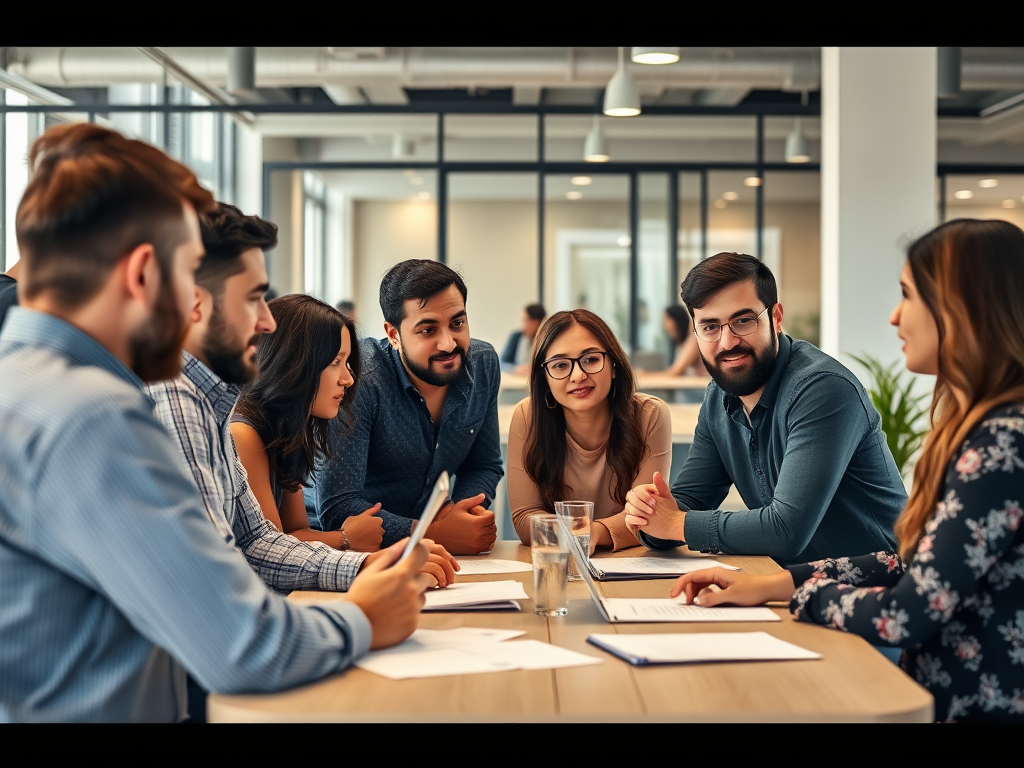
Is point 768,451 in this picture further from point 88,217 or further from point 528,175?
point 528,175

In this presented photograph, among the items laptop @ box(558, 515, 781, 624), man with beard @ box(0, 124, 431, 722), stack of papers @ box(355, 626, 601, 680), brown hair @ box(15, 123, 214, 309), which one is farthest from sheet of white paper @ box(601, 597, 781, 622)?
brown hair @ box(15, 123, 214, 309)

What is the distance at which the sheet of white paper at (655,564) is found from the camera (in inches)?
79.4

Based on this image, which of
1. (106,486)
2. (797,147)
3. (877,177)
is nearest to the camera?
(106,486)

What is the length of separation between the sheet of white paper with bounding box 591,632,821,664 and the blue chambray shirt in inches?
19.6

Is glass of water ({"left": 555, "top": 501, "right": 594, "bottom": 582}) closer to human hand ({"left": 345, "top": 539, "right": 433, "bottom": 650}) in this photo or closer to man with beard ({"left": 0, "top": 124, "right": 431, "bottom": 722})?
human hand ({"left": 345, "top": 539, "right": 433, "bottom": 650})

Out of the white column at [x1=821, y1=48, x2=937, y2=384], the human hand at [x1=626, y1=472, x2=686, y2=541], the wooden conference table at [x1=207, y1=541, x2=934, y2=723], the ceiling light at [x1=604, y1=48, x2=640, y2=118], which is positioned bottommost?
the wooden conference table at [x1=207, y1=541, x2=934, y2=723]

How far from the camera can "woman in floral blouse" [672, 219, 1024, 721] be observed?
1366mm

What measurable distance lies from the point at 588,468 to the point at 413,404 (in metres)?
0.54

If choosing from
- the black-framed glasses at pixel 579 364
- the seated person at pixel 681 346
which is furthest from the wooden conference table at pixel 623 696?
the seated person at pixel 681 346

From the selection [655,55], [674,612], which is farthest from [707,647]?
[655,55]

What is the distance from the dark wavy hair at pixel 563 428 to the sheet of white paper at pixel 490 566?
1.37 feet

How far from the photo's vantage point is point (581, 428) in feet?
8.63
